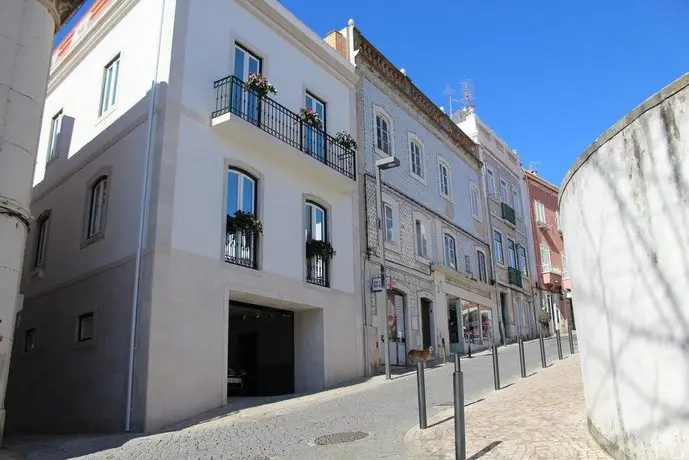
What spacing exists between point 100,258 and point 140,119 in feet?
10.1

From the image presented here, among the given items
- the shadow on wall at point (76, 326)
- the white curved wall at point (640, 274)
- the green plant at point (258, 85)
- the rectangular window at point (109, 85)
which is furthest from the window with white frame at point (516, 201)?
the white curved wall at point (640, 274)

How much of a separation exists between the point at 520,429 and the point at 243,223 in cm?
788

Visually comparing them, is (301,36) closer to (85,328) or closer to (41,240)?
(41,240)

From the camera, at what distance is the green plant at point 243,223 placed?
1320 cm

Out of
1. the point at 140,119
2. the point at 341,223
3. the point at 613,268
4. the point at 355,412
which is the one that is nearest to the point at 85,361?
the point at 140,119

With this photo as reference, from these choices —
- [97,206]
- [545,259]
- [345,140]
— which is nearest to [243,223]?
[97,206]

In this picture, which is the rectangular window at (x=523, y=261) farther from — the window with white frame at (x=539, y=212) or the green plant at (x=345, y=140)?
the green plant at (x=345, y=140)

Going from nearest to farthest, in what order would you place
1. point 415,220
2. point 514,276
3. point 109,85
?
1. point 109,85
2. point 415,220
3. point 514,276

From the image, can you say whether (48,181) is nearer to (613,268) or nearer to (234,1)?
(234,1)

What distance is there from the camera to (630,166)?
198 inches

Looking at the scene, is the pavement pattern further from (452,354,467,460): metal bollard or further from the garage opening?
the garage opening

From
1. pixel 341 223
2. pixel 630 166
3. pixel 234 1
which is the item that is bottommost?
pixel 630 166

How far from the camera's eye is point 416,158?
22.6 metres

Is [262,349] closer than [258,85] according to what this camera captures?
No
